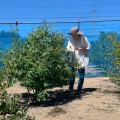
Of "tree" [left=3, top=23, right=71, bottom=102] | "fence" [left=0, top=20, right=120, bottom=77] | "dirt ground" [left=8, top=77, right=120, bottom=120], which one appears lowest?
"dirt ground" [left=8, top=77, right=120, bottom=120]

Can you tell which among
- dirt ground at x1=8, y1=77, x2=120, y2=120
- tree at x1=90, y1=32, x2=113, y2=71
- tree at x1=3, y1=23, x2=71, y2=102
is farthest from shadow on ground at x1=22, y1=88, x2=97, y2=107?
tree at x1=90, y1=32, x2=113, y2=71

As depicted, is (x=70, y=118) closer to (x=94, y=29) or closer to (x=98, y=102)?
(x=98, y=102)

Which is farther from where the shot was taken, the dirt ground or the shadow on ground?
the shadow on ground

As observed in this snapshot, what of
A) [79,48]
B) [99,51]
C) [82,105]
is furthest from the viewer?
[99,51]

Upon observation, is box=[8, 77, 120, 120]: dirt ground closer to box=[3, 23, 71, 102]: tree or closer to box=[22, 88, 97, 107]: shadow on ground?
box=[22, 88, 97, 107]: shadow on ground

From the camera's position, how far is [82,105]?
6387mm

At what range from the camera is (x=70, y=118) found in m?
5.59

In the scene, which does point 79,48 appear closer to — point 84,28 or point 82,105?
point 82,105

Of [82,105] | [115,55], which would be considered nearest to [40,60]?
[82,105]

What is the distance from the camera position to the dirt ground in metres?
5.70

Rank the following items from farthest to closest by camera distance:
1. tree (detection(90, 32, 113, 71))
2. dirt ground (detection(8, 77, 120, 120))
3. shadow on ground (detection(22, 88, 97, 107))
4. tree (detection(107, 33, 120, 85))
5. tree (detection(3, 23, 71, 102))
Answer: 1. tree (detection(90, 32, 113, 71))
2. tree (detection(107, 33, 120, 85))
3. shadow on ground (detection(22, 88, 97, 107))
4. tree (detection(3, 23, 71, 102))
5. dirt ground (detection(8, 77, 120, 120))

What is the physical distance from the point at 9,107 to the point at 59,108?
10.1 ft

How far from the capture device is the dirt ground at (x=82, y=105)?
18.7ft

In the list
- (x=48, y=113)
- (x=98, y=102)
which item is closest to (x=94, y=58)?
(x=98, y=102)
